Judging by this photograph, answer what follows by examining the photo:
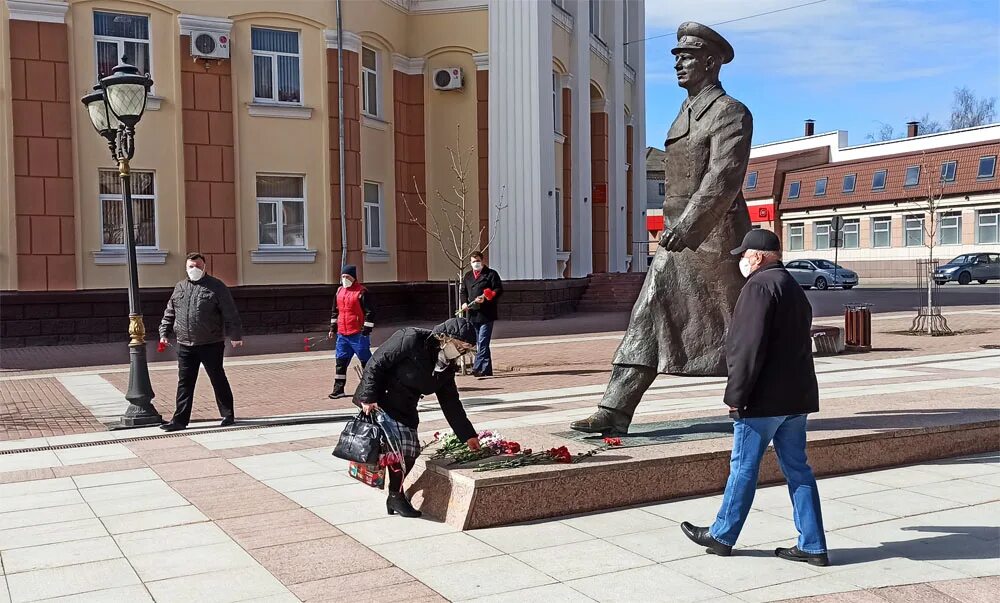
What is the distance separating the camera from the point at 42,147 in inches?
787

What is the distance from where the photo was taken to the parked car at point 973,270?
44844mm

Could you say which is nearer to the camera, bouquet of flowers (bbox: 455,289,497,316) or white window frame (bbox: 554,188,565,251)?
bouquet of flowers (bbox: 455,289,497,316)

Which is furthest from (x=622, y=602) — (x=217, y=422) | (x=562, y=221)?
(x=562, y=221)

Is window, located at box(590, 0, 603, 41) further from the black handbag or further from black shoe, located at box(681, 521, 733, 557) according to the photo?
black shoe, located at box(681, 521, 733, 557)

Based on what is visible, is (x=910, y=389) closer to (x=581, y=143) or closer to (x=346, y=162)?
(x=346, y=162)

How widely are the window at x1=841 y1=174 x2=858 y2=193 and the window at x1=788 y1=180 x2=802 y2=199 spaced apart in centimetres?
321

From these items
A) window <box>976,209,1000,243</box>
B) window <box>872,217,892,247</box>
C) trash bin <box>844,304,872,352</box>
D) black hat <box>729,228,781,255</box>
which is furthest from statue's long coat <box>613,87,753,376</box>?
window <box>872,217,892,247</box>

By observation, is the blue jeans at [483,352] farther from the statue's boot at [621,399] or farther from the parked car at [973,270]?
the parked car at [973,270]

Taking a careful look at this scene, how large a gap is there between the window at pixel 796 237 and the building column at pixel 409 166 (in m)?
36.3

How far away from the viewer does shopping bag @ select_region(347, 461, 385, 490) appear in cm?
652

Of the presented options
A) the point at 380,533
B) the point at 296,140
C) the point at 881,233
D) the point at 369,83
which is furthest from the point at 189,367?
the point at 881,233

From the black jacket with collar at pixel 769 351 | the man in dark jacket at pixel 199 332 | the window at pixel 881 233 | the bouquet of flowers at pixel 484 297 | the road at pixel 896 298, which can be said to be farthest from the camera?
the window at pixel 881 233

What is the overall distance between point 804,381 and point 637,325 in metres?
2.07

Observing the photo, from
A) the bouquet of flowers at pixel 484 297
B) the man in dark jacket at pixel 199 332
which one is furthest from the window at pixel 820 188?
the man in dark jacket at pixel 199 332
